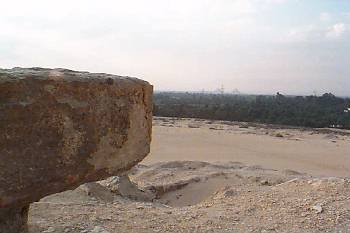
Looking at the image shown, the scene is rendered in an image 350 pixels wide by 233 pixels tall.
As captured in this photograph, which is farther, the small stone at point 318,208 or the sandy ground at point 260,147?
the sandy ground at point 260,147

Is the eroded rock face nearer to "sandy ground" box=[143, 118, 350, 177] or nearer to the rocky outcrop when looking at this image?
the rocky outcrop

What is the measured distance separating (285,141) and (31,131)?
16922 millimetres

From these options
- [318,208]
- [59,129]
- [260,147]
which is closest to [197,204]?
[318,208]

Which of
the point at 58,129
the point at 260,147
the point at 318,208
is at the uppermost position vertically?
the point at 58,129

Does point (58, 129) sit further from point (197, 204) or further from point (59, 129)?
point (197, 204)

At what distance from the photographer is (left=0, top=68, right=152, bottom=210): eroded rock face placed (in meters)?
3.10

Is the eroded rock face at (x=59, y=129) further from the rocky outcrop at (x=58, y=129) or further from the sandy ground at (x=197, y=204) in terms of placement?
the sandy ground at (x=197, y=204)

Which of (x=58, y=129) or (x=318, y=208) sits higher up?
(x=58, y=129)

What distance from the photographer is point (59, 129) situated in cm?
325

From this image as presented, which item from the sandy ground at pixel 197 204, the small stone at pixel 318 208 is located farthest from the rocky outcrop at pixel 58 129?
the small stone at pixel 318 208

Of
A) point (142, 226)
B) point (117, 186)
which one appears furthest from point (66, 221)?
point (117, 186)

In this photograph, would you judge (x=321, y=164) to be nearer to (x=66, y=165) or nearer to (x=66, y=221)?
(x=66, y=221)

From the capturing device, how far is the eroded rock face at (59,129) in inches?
122

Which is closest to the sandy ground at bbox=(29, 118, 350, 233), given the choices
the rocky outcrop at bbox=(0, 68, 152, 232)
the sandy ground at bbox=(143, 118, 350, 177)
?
the rocky outcrop at bbox=(0, 68, 152, 232)
